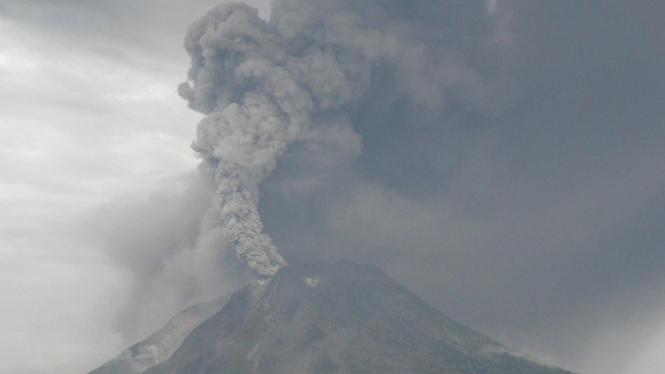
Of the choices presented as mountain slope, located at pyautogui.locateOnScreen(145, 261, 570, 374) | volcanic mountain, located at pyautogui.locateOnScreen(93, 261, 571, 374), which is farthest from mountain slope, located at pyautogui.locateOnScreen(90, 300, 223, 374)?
mountain slope, located at pyautogui.locateOnScreen(145, 261, 570, 374)

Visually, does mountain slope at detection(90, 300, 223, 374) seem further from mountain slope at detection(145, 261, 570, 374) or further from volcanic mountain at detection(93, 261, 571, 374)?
mountain slope at detection(145, 261, 570, 374)

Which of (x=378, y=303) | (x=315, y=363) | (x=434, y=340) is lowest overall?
(x=315, y=363)

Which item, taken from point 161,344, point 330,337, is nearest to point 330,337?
point 330,337

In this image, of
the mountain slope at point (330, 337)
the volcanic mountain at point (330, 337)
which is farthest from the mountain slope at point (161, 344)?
the mountain slope at point (330, 337)

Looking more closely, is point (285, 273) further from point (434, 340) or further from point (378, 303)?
point (434, 340)

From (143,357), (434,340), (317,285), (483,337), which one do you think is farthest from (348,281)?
(143,357)

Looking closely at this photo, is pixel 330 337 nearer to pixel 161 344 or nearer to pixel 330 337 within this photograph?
pixel 330 337

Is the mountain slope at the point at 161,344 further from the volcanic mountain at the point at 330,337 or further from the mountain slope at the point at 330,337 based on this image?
the mountain slope at the point at 330,337
